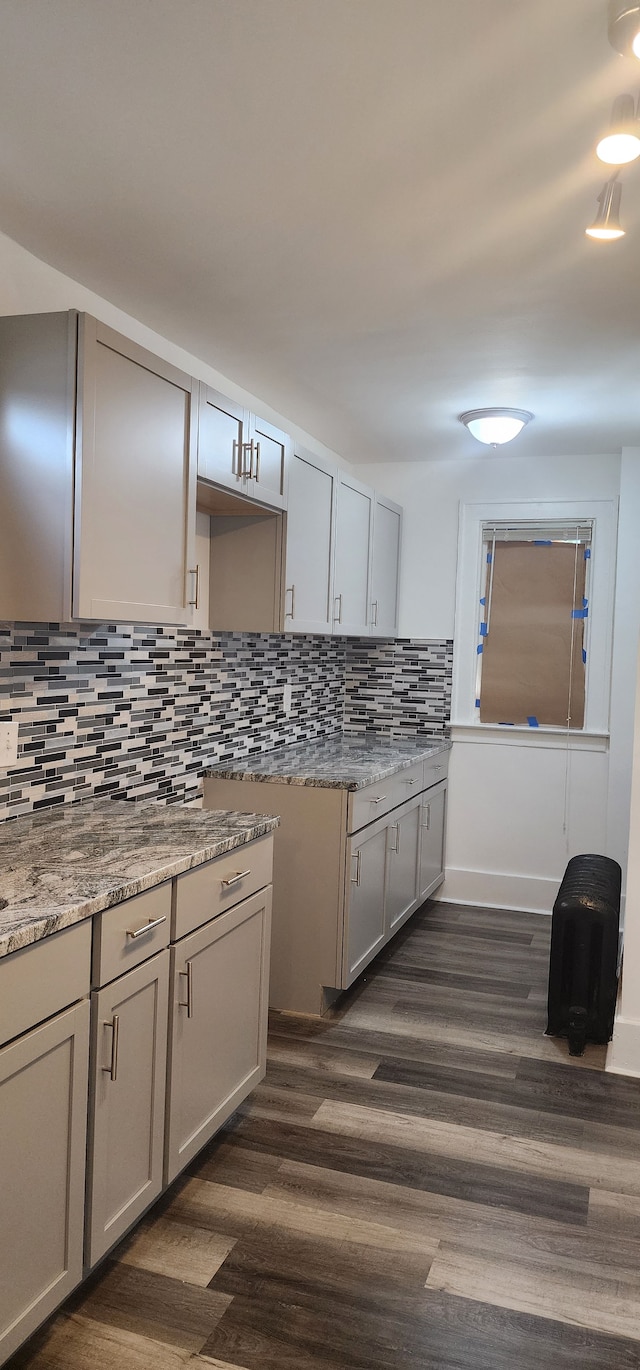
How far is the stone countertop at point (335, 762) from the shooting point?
132 inches

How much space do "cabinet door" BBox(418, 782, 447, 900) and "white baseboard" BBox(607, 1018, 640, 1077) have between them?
1514 millimetres

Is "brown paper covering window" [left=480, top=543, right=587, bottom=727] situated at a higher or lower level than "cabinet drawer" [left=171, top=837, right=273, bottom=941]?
higher

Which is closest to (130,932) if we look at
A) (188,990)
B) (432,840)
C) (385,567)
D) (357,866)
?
(188,990)

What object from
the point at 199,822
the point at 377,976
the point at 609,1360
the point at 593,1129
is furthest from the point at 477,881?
the point at 609,1360

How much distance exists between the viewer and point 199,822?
8.07 ft

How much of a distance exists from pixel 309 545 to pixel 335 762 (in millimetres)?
914

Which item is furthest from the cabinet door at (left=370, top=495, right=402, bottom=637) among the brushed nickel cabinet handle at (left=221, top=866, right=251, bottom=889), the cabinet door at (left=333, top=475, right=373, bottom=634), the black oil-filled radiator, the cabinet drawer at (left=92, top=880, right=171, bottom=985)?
the cabinet drawer at (left=92, top=880, right=171, bottom=985)

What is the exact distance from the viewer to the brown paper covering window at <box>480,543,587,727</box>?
188 inches

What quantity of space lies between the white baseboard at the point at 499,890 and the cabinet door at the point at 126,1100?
3.17 m

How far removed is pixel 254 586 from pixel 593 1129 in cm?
212

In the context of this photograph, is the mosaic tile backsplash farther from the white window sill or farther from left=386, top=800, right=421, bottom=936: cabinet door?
left=386, top=800, right=421, bottom=936: cabinet door

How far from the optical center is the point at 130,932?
73.3 inches

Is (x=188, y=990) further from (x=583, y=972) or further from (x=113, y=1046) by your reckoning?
(x=583, y=972)

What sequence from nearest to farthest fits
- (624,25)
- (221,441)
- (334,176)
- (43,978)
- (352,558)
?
1. (624,25)
2. (43,978)
3. (334,176)
4. (221,441)
5. (352,558)
